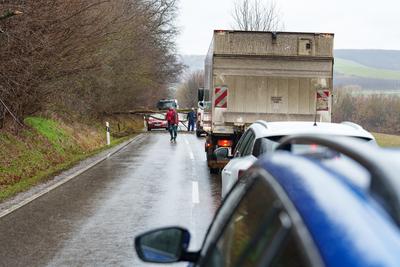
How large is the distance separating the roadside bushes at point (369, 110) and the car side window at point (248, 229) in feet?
177

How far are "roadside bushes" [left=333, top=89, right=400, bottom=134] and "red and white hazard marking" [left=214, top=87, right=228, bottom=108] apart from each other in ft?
138

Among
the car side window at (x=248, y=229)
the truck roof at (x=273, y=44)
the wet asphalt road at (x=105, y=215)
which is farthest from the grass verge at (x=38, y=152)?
the car side window at (x=248, y=229)

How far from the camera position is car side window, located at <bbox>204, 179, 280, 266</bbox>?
1.73 metres

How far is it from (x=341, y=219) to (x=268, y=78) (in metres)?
13.5

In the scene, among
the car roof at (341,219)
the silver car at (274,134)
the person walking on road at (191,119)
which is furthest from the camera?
the person walking on road at (191,119)

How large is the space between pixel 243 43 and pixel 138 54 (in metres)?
26.6

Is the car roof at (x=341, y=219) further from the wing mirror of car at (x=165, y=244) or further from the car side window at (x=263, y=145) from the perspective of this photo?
the car side window at (x=263, y=145)

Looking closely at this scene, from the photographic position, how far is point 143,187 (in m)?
13.0

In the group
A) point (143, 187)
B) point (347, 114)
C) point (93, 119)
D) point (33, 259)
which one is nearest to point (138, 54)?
point (93, 119)

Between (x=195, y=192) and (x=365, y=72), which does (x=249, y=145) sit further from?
(x=365, y=72)

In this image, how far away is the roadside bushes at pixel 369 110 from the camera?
55781mm

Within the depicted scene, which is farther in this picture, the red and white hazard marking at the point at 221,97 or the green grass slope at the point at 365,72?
the green grass slope at the point at 365,72

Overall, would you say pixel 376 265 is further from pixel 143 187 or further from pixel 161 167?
pixel 161 167

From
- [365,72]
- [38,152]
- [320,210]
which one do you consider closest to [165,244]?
[320,210]
